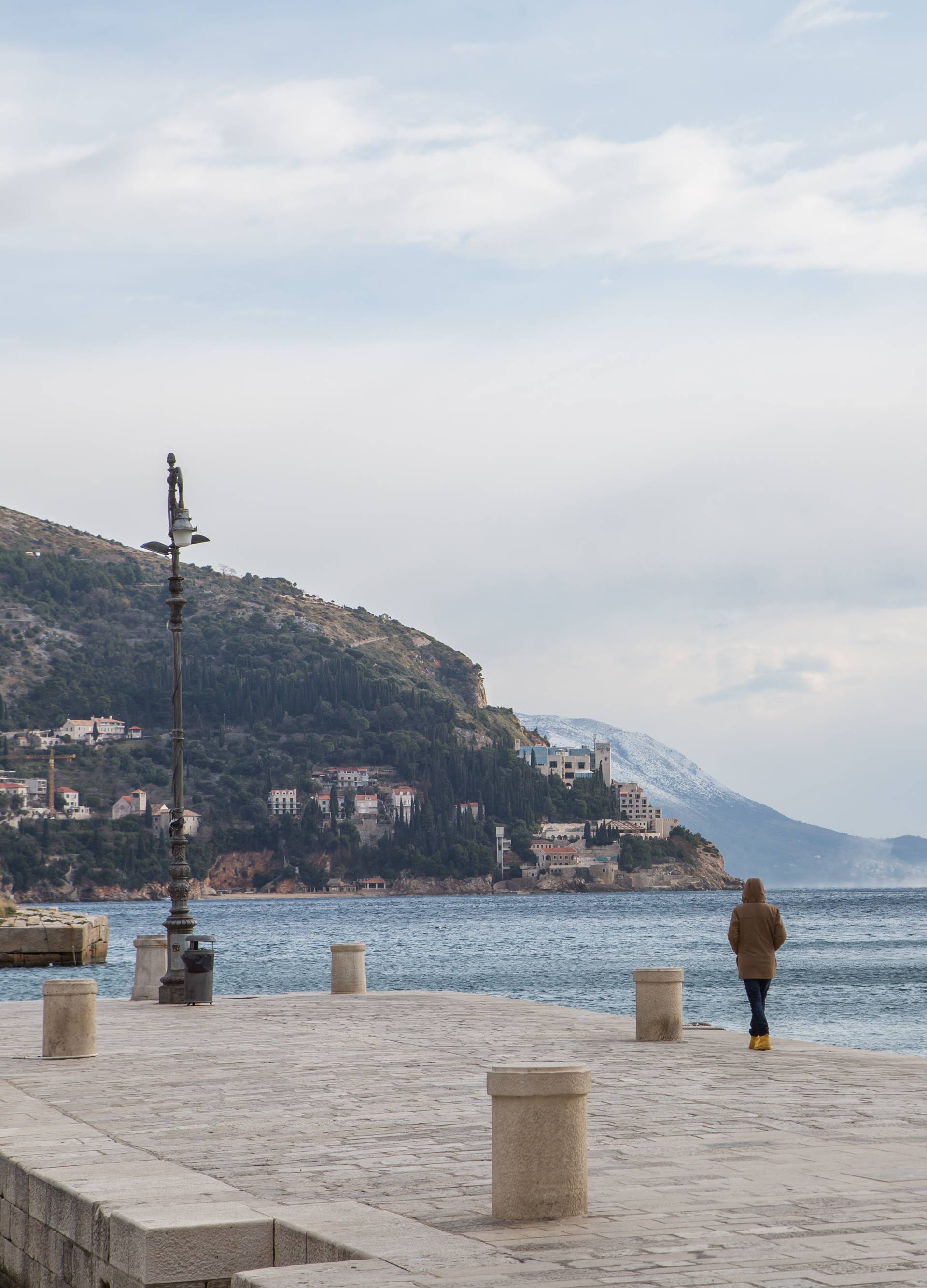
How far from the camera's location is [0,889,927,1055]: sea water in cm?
4250

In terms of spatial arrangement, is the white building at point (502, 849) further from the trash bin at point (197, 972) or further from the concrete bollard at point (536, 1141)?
the concrete bollard at point (536, 1141)

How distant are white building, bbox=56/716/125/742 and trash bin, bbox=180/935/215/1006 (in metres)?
160

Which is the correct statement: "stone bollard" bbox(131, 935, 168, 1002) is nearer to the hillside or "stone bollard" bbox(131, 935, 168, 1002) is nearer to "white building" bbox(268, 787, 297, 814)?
the hillside

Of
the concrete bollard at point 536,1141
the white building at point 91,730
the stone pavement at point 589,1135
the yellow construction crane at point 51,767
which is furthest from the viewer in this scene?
the white building at point 91,730

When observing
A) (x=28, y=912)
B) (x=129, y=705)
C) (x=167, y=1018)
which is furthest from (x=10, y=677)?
(x=167, y=1018)

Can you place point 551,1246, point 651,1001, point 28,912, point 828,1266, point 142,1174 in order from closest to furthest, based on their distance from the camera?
point 828,1266
point 551,1246
point 142,1174
point 651,1001
point 28,912

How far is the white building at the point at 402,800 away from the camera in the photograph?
182 meters

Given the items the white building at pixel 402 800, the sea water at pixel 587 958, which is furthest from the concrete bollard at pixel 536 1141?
the white building at pixel 402 800

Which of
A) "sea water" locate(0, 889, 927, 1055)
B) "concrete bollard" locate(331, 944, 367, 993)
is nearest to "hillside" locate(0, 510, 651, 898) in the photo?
"sea water" locate(0, 889, 927, 1055)

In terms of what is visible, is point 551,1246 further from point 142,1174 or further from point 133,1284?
point 142,1174

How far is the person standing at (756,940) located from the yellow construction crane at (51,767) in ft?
514

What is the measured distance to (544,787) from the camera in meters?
190

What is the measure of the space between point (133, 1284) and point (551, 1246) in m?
1.81

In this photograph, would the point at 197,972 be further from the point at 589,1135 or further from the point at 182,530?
the point at 589,1135
